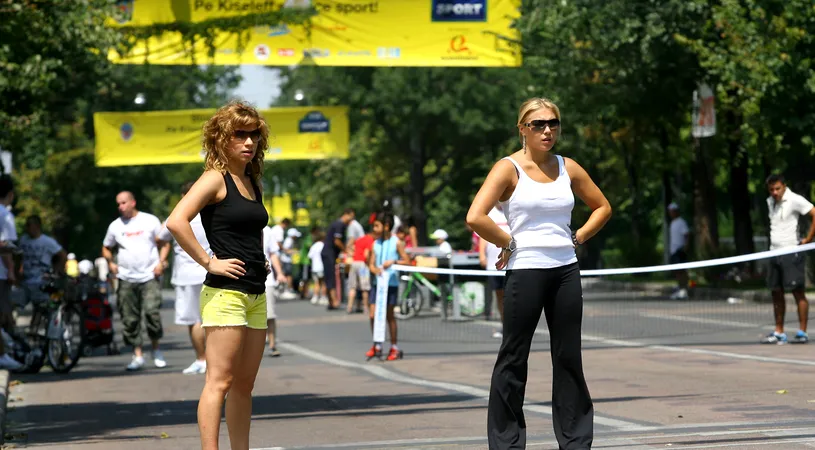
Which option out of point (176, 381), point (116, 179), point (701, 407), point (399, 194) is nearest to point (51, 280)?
point (176, 381)

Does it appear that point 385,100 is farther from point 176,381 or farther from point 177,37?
point 176,381

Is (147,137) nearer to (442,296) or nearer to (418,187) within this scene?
(442,296)

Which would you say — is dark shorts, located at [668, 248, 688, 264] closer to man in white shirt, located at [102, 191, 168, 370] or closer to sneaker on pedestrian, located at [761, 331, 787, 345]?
sneaker on pedestrian, located at [761, 331, 787, 345]

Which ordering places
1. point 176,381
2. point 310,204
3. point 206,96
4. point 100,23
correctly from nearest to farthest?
1. point 176,381
2. point 100,23
3. point 206,96
4. point 310,204

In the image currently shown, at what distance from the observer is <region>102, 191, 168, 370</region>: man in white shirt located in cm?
1661

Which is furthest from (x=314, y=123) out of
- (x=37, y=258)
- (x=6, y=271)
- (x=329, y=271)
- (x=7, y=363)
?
(x=6, y=271)

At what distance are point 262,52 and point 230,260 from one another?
13488 millimetres

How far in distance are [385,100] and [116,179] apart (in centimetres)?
1016

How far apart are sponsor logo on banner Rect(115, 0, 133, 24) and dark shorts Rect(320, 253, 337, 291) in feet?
38.4

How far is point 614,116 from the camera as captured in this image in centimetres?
3303

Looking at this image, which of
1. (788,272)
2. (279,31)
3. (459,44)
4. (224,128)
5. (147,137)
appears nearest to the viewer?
(224,128)

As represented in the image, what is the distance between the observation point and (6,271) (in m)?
15.6

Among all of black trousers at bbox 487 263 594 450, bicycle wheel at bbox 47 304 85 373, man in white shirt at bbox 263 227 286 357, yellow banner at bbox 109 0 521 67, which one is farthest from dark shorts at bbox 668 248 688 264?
black trousers at bbox 487 263 594 450

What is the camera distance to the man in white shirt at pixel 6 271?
1554cm
